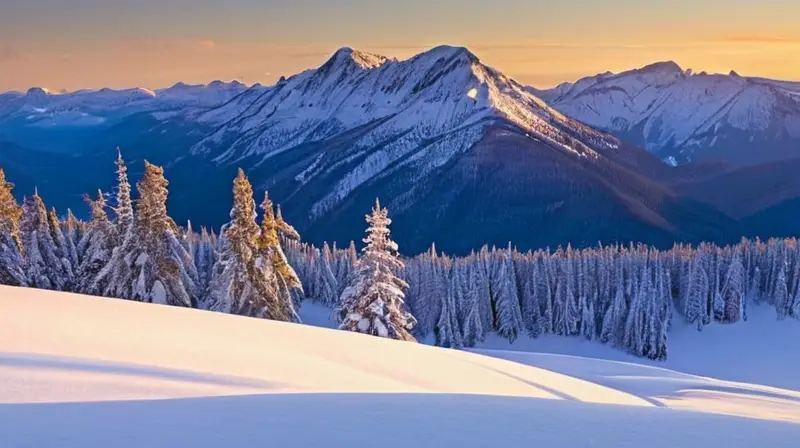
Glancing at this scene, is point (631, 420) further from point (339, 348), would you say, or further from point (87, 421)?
point (339, 348)

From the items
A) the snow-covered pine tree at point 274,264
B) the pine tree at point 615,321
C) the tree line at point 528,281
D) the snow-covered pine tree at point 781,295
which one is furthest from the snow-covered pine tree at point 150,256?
the snow-covered pine tree at point 781,295

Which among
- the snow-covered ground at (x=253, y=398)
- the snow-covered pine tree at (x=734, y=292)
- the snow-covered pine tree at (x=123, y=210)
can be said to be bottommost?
the snow-covered ground at (x=253, y=398)

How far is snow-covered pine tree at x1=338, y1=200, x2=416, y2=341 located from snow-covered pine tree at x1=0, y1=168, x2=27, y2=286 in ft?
62.7

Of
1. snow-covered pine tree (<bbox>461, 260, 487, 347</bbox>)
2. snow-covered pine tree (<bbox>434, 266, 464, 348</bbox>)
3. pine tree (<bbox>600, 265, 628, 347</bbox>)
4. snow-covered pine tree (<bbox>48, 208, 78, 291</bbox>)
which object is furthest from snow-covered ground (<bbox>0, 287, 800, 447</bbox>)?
pine tree (<bbox>600, 265, 628, 347</bbox>)

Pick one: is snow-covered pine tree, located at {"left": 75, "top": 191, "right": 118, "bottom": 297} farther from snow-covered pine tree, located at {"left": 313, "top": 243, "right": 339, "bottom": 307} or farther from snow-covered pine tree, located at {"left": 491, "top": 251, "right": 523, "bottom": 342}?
snow-covered pine tree, located at {"left": 491, "top": 251, "right": 523, "bottom": 342}

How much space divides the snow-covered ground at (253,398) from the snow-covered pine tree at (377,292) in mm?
13291

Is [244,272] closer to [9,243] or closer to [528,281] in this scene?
[9,243]

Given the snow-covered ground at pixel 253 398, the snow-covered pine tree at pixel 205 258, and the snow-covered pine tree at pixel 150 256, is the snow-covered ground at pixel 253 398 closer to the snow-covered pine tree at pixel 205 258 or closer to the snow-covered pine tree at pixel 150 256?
the snow-covered pine tree at pixel 150 256

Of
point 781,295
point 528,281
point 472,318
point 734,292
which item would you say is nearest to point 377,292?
point 472,318

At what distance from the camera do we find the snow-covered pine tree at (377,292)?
95.3 ft

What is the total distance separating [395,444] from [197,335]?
7.88 metres

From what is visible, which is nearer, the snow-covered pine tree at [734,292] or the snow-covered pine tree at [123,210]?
the snow-covered pine tree at [123,210]

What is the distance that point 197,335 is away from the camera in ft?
44.8

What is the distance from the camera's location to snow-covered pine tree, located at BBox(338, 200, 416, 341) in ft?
95.3
